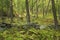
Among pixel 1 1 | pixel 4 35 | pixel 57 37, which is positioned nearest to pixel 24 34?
pixel 4 35

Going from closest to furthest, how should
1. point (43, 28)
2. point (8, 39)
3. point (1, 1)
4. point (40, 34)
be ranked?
point (8, 39)
point (40, 34)
point (43, 28)
point (1, 1)

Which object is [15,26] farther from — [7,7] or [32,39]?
[7,7]

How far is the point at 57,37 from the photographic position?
454 inches

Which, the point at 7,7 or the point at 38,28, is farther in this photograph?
the point at 7,7

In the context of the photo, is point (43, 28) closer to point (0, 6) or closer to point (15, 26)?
point (15, 26)

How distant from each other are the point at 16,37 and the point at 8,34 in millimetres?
833

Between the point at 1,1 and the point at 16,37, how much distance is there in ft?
37.3

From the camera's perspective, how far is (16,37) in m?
11.4

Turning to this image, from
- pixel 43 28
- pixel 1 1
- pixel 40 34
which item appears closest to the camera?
pixel 40 34

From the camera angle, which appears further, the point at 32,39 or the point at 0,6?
the point at 0,6

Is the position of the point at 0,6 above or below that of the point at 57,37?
above

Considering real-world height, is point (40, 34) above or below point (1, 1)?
below

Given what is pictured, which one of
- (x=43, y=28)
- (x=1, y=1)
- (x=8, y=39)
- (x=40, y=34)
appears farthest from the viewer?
(x=1, y=1)

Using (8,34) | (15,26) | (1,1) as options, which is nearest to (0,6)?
(1,1)
